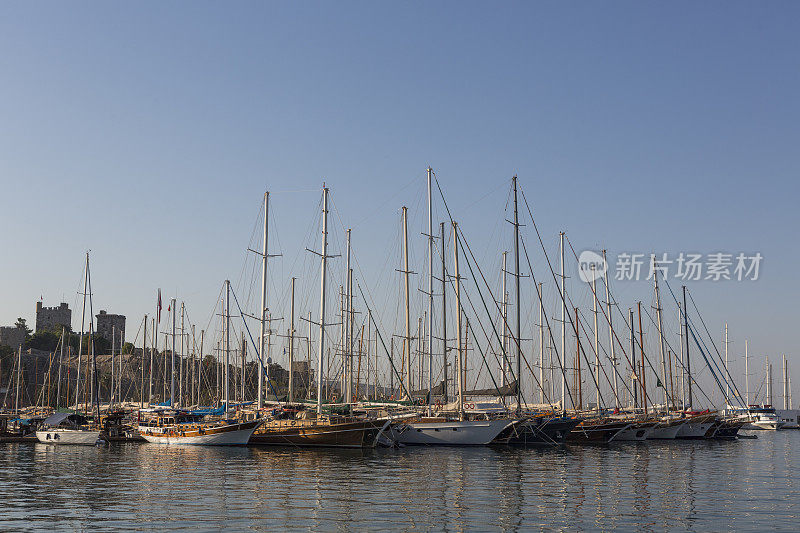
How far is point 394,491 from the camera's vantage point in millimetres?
32656

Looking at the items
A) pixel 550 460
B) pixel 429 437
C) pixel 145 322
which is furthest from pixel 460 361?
pixel 145 322

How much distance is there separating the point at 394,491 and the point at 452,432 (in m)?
30.0

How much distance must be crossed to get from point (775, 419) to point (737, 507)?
393 feet

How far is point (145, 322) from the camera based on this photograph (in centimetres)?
10562

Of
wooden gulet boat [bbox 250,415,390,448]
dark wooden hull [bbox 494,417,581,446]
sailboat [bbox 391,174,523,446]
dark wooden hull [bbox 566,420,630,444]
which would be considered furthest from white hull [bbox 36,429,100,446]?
dark wooden hull [bbox 566,420,630,444]

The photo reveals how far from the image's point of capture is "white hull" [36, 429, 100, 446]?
65.6m

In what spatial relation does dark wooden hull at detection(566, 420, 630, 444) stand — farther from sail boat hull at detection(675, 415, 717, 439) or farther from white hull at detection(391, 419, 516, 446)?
sail boat hull at detection(675, 415, 717, 439)

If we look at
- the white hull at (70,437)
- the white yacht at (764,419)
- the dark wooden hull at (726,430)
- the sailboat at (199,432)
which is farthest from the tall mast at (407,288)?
the white yacht at (764,419)

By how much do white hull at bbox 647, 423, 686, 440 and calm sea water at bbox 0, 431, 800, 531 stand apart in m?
27.1

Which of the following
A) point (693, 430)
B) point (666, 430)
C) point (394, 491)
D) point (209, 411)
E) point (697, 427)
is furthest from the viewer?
point (697, 427)

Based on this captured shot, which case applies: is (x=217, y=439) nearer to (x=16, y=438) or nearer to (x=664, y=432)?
(x=16, y=438)

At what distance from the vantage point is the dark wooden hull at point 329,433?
5669 cm

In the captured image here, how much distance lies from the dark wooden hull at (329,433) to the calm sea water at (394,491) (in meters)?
2.12

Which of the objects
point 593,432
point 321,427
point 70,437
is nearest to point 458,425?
point 321,427
